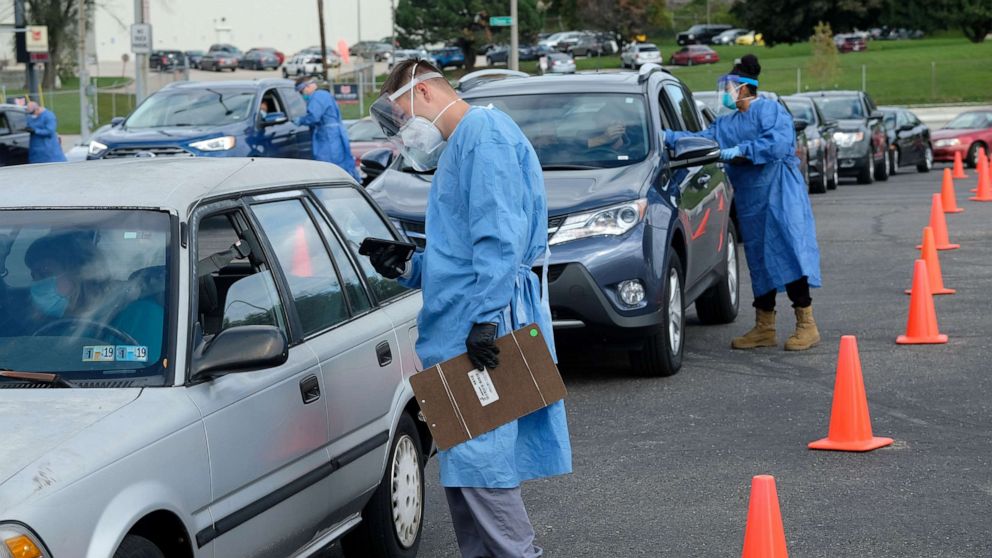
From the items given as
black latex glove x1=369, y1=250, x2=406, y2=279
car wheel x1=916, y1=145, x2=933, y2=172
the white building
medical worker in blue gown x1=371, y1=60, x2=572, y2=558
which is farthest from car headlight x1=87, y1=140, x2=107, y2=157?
the white building

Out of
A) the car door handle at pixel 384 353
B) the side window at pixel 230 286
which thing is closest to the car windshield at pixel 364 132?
the car door handle at pixel 384 353

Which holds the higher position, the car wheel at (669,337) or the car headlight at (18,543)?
the car headlight at (18,543)

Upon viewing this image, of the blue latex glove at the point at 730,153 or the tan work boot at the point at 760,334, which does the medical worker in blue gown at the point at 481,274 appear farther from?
the tan work boot at the point at 760,334

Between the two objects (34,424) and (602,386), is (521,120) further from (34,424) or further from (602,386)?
(34,424)

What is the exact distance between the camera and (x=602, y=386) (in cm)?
959

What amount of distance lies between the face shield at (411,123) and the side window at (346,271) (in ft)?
2.47

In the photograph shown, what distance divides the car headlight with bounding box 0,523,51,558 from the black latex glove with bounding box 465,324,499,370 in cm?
152

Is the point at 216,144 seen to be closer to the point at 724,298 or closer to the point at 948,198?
the point at 724,298

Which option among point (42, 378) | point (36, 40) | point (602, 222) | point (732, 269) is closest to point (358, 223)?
point (42, 378)

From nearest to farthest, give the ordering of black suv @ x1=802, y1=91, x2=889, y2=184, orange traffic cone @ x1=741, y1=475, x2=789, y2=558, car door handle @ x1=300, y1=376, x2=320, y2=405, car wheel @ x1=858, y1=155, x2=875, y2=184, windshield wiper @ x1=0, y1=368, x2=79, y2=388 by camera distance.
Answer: windshield wiper @ x1=0, y1=368, x2=79, y2=388, orange traffic cone @ x1=741, y1=475, x2=789, y2=558, car door handle @ x1=300, y1=376, x2=320, y2=405, black suv @ x1=802, y1=91, x2=889, y2=184, car wheel @ x1=858, y1=155, x2=875, y2=184

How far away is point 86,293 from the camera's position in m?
4.62

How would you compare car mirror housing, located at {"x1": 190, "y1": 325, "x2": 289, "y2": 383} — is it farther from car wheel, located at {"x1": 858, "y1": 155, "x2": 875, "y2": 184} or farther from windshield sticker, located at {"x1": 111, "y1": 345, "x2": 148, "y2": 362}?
car wheel, located at {"x1": 858, "y1": 155, "x2": 875, "y2": 184}

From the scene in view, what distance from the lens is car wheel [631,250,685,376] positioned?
9.45 meters

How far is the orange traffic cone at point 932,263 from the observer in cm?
1309
